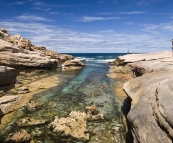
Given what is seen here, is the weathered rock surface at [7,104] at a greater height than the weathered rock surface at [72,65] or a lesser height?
lesser

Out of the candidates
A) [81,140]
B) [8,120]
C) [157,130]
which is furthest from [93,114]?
[157,130]

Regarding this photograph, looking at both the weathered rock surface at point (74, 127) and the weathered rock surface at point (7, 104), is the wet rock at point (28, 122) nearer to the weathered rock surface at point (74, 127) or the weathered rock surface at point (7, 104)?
the weathered rock surface at point (74, 127)

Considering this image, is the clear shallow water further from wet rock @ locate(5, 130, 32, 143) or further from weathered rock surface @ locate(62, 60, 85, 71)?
weathered rock surface @ locate(62, 60, 85, 71)

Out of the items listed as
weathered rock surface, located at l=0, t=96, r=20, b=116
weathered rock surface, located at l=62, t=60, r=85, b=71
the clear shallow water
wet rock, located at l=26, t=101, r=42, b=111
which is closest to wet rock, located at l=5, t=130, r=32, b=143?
the clear shallow water

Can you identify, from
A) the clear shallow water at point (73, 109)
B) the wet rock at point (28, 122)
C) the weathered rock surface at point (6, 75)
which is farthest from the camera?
the weathered rock surface at point (6, 75)

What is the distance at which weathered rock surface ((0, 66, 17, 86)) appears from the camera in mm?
16492

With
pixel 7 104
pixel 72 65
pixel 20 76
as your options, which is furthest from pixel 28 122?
pixel 72 65

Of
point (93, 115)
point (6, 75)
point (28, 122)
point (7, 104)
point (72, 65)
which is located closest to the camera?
point (28, 122)

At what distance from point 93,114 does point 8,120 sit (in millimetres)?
6974

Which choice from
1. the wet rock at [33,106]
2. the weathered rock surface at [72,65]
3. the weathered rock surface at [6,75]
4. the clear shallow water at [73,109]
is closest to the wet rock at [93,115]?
the clear shallow water at [73,109]

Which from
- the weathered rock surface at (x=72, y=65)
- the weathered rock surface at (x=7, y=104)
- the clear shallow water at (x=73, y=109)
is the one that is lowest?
the clear shallow water at (x=73, y=109)

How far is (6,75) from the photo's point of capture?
1708 centimetres

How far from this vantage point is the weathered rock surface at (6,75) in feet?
54.1

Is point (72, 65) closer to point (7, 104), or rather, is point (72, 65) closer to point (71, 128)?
point (7, 104)
